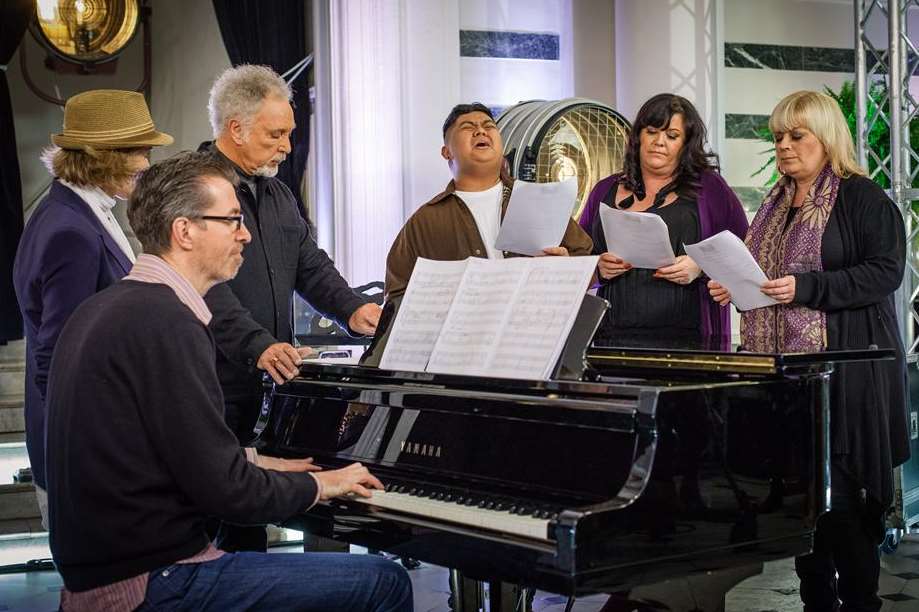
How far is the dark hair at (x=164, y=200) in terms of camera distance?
2105mm

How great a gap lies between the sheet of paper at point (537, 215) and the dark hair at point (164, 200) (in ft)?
3.26

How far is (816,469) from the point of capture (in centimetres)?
232

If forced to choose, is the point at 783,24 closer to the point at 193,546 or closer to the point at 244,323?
the point at 244,323

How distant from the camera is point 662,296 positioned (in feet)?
10.5

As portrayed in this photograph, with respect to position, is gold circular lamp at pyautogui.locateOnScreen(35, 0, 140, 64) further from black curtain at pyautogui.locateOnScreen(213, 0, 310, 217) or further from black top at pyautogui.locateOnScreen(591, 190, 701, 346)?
black top at pyautogui.locateOnScreen(591, 190, 701, 346)

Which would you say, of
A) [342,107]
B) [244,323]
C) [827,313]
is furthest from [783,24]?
[244,323]

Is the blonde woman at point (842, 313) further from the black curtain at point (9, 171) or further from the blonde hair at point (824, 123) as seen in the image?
the black curtain at point (9, 171)

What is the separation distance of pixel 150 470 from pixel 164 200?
19.1 inches

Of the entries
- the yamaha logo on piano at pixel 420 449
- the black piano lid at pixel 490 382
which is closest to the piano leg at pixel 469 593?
the yamaha logo on piano at pixel 420 449

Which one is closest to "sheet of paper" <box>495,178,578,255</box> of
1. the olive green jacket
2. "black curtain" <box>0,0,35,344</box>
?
the olive green jacket

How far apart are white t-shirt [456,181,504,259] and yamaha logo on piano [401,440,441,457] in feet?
3.21

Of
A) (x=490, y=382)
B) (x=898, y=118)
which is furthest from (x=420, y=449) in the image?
(x=898, y=118)

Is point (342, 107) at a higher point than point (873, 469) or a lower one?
higher

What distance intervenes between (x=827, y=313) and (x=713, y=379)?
2.59 feet
